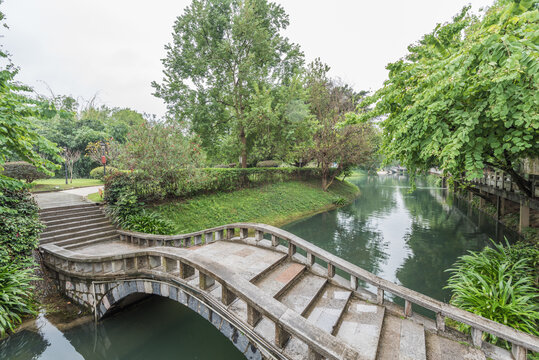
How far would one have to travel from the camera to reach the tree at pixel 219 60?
1417 centimetres

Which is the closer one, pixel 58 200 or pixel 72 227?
pixel 72 227

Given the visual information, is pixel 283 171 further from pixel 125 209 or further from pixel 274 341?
pixel 274 341

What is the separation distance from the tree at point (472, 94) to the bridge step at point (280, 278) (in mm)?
3527

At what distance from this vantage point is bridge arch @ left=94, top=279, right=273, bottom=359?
138 inches

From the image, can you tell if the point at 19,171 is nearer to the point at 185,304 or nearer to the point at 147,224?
the point at 147,224

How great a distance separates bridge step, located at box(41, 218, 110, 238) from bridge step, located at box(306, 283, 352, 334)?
8.66 meters

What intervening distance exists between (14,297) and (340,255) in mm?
10514

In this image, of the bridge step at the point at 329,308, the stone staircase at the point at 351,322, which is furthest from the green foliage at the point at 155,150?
the bridge step at the point at 329,308

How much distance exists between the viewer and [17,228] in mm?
6156

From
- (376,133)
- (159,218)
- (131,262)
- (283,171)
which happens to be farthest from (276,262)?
(376,133)

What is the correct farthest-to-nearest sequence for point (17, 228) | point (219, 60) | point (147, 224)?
point (219, 60), point (147, 224), point (17, 228)

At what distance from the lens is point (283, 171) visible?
22.5 metres

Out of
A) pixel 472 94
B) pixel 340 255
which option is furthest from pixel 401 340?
pixel 340 255

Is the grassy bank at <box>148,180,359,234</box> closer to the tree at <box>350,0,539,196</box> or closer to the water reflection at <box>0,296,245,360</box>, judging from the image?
the water reflection at <box>0,296,245,360</box>
